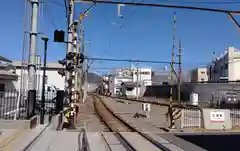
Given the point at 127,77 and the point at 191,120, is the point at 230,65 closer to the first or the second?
the point at 191,120

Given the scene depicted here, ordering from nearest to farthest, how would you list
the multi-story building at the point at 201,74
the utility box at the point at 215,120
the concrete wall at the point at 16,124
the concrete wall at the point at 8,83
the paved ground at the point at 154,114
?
the concrete wall at the point at 16,124 < the utility box at the point at 215,120 < the paved ground at the point at 154,114 < the concrete wall at the point at 8,83 < the multi-story building at the point at 201,74

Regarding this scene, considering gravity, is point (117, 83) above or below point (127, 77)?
below

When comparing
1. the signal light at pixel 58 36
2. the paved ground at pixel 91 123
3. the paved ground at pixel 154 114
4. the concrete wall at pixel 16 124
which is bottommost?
the paved ground at pixel 91 123

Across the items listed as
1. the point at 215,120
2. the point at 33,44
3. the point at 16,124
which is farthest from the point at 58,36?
the point at 215,120

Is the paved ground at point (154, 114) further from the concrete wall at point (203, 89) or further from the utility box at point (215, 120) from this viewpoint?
the concrete wall at point (203, 89)

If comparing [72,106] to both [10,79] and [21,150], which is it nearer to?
[21,150]

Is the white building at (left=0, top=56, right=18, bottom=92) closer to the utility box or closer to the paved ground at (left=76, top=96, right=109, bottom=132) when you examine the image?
the paved ground at (left=76, top=96, right=109, bottom=132)

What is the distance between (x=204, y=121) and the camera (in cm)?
1614

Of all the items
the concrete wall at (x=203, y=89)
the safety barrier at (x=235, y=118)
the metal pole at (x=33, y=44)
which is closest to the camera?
the metal pole at (x=33, y=44)

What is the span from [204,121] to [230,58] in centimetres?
6061

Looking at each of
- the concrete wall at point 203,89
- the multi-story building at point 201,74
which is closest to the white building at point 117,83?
the multi-story building at point 201,74

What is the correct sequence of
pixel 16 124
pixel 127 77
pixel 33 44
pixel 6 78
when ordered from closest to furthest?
pixel 16 124 → pixel 33 44 → pixel 6 78 → pixel 127 77

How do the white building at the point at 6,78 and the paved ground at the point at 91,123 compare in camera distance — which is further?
the white building at the point at 6,78

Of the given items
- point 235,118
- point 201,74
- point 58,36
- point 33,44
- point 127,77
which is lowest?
point 235,118
